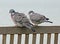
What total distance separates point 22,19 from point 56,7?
127cm

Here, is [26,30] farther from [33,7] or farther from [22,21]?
[33,7]

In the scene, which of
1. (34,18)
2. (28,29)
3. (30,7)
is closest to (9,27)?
(28,29)

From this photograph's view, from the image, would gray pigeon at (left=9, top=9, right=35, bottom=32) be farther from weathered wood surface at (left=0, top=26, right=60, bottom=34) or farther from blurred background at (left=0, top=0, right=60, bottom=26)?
blurred background at (left=0, top=0, right=60, bottom=26)

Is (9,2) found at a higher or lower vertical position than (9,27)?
higher

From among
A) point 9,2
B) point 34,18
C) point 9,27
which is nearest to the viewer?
point 9,27

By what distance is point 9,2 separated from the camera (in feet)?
9.14

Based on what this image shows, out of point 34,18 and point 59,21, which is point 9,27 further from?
point 59,21

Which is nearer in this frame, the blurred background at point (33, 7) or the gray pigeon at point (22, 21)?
the gray pigeon at point (22, 21)

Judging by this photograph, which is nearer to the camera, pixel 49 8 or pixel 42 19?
pixel 42 19

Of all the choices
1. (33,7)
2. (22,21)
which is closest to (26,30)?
(22,21)

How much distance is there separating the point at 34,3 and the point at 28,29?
1245mm

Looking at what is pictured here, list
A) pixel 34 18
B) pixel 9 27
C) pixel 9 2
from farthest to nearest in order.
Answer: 1. pixel 9 2
2. pixel 34 18
3. pixel 9 27

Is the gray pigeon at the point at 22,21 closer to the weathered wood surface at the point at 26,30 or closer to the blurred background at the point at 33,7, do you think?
the weathered wood surface at the point at 26,30

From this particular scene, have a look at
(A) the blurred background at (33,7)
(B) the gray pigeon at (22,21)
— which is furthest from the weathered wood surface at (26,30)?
(A) the blurred background at (33,7)
